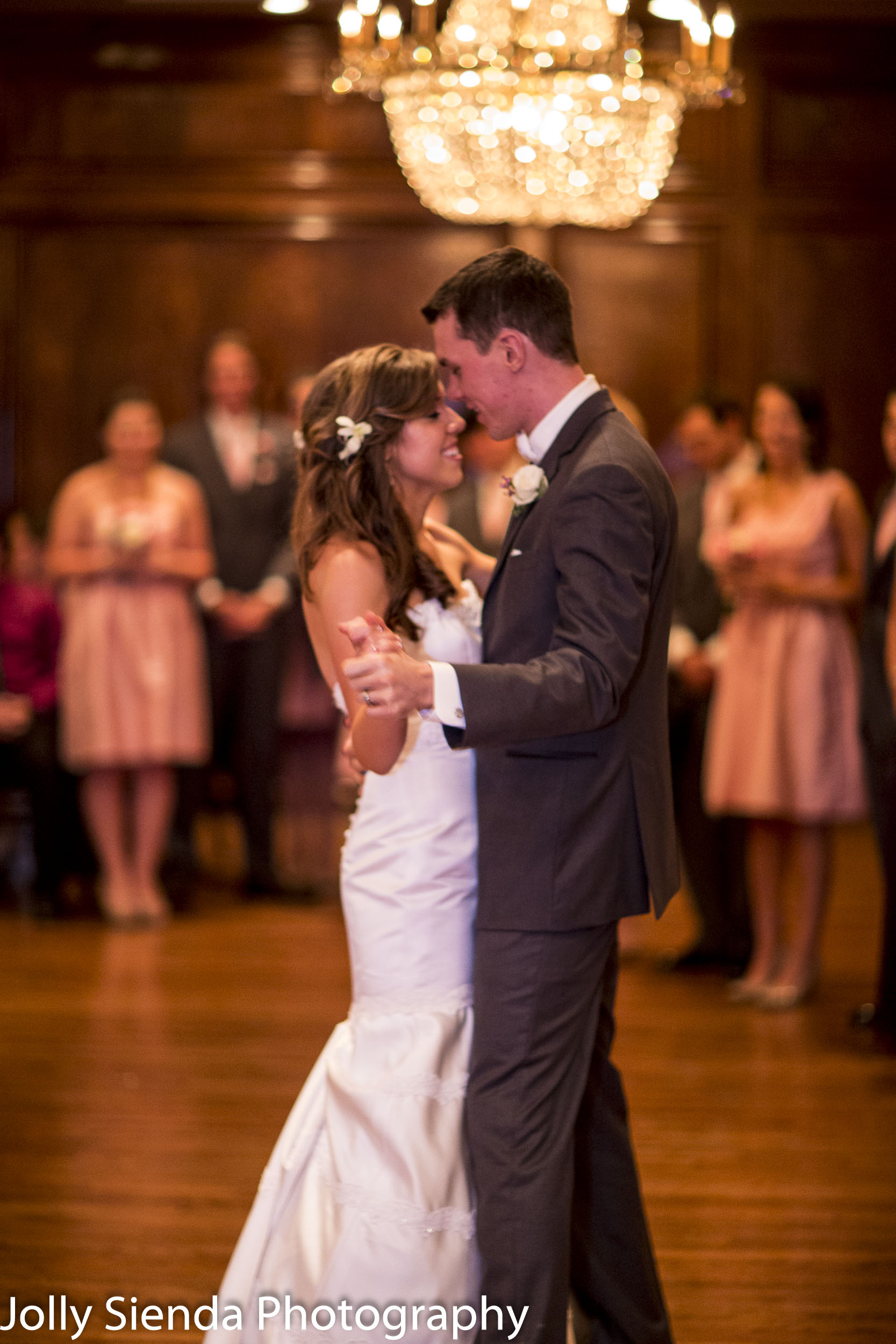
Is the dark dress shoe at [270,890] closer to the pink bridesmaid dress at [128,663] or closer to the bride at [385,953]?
the pink bridesmaid dress at [128,663]

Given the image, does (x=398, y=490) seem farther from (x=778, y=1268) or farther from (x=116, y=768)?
(x=116, y=768)

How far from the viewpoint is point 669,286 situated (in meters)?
7.93

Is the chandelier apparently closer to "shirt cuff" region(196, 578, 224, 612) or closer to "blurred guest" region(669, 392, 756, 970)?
"blurred guest" region(669, 392, 756, 970)

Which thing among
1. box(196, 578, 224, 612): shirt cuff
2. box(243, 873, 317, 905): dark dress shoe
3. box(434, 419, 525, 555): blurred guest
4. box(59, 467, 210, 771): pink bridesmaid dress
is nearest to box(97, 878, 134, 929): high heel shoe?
box(59, 467, 210, 771): pink bridesmaid dress

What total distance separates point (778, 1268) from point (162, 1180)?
4.16 feet

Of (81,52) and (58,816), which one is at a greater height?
(81,52)

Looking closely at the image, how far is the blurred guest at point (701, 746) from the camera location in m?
5.02

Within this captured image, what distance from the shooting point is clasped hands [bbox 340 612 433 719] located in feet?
5.93

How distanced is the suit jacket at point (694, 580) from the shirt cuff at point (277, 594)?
5.44ft

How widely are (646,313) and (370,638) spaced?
6478 millimetres

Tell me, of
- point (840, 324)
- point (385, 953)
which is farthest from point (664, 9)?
point (385, 953)

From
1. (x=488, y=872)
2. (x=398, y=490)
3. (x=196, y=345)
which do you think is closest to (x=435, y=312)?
(x=398, y=490)

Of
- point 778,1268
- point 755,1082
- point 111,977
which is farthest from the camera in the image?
point 111,977

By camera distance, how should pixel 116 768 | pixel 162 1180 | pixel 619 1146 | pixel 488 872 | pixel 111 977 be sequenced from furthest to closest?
pixel 116 768
pixel 111 977
pixel 162 1180
pixel 619 1146
pixel 488 872
